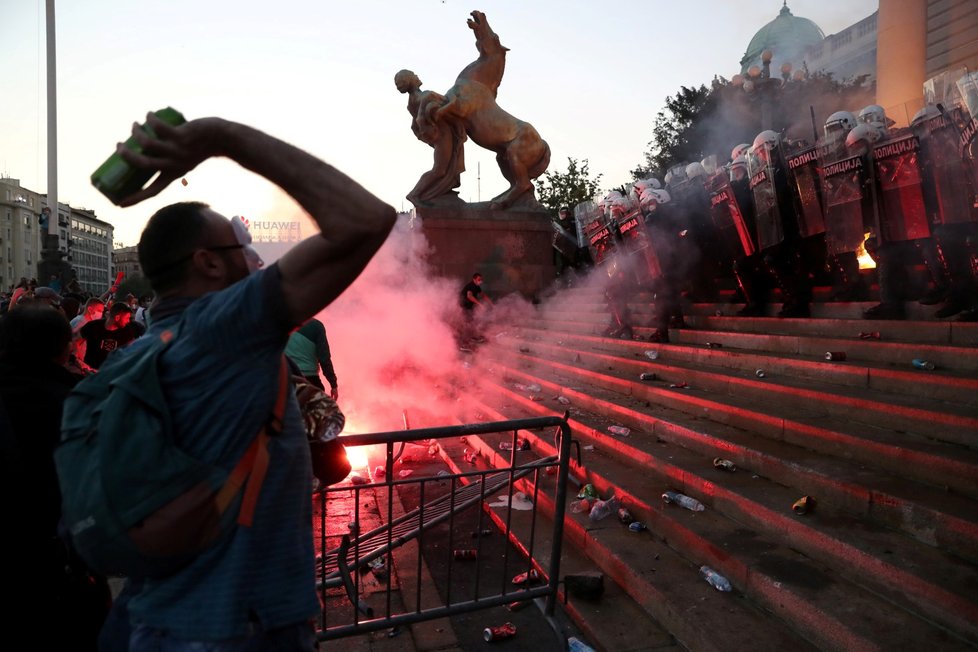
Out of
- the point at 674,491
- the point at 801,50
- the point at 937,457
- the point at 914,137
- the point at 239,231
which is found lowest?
the point at 674,491

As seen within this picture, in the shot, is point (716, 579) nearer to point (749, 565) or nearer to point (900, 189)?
point (749, 565)

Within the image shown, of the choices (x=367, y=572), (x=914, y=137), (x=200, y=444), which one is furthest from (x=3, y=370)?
(x=914, y=137)

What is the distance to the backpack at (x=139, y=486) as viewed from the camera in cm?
116

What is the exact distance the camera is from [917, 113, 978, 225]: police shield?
5145 mm

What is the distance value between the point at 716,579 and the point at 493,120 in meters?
14.2

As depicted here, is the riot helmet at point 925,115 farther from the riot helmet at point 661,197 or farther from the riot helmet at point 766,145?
the riot helmet at point 661,197

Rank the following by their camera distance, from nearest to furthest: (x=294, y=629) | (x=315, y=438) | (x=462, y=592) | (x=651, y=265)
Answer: (x=294, y=629)
(x=315, y=438)
(x=462, y=592)
(x=651, y=265)

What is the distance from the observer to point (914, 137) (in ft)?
18.1

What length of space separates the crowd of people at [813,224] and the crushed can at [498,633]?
4311 millimetres

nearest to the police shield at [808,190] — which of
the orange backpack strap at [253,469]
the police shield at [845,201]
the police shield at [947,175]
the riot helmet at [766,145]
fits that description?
the police shield at [845,201]

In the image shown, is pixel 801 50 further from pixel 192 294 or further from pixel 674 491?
pixel 192 294

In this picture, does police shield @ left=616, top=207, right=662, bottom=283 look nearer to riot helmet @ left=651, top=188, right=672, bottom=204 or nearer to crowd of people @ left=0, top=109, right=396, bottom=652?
riot helmet @ left=651, top=188, right=672, bottom=204

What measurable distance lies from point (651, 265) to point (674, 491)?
14.2ft

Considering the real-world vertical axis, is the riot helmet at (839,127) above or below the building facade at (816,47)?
below
